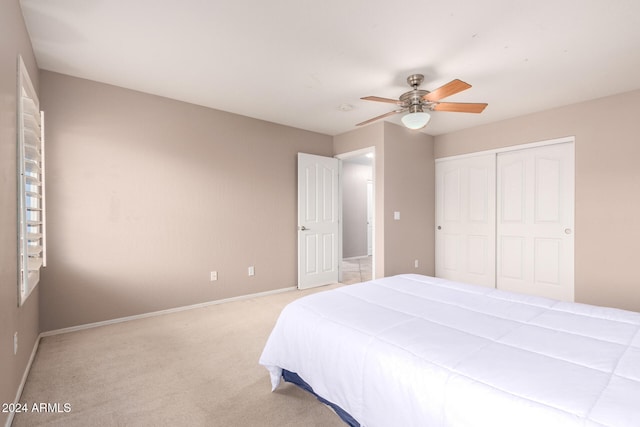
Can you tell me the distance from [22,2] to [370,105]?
296cm

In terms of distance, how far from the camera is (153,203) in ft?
11.0

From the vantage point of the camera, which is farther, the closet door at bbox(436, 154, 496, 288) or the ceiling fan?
the closet door at bbox(436, 154, 496, 288)

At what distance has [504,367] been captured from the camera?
1124mm

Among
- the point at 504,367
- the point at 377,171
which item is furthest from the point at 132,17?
the point at 377,171

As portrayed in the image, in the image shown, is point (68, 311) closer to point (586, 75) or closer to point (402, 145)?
point (402, 145)

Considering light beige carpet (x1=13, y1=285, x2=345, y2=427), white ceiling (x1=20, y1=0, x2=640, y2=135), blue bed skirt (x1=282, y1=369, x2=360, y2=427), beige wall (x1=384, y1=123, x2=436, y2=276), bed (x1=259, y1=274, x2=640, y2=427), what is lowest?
light beige carpet (x1=13, y1=285, x2=345, y2=427)

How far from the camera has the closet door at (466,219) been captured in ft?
14.4

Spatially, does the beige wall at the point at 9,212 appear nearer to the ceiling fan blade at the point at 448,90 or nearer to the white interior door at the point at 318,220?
the ceiling fan blade at the point at 448,90

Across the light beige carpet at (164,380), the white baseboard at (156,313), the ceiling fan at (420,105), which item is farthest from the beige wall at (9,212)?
the ceiling fan at (420,105)

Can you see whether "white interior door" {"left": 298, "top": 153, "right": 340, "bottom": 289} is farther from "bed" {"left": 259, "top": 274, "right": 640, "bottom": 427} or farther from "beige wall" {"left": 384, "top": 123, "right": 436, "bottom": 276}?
"bed" {"left": 259, "top": 274, "right": 640, "bottom": 427}

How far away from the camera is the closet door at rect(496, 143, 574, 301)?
145 inches

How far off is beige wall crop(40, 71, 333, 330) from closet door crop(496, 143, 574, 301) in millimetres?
2985

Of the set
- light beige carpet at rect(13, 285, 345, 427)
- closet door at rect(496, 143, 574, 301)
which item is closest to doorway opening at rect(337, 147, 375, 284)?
closet door at rect(496, 143, 574, 301)

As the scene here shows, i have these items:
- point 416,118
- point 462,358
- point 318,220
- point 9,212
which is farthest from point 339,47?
point 318,220
